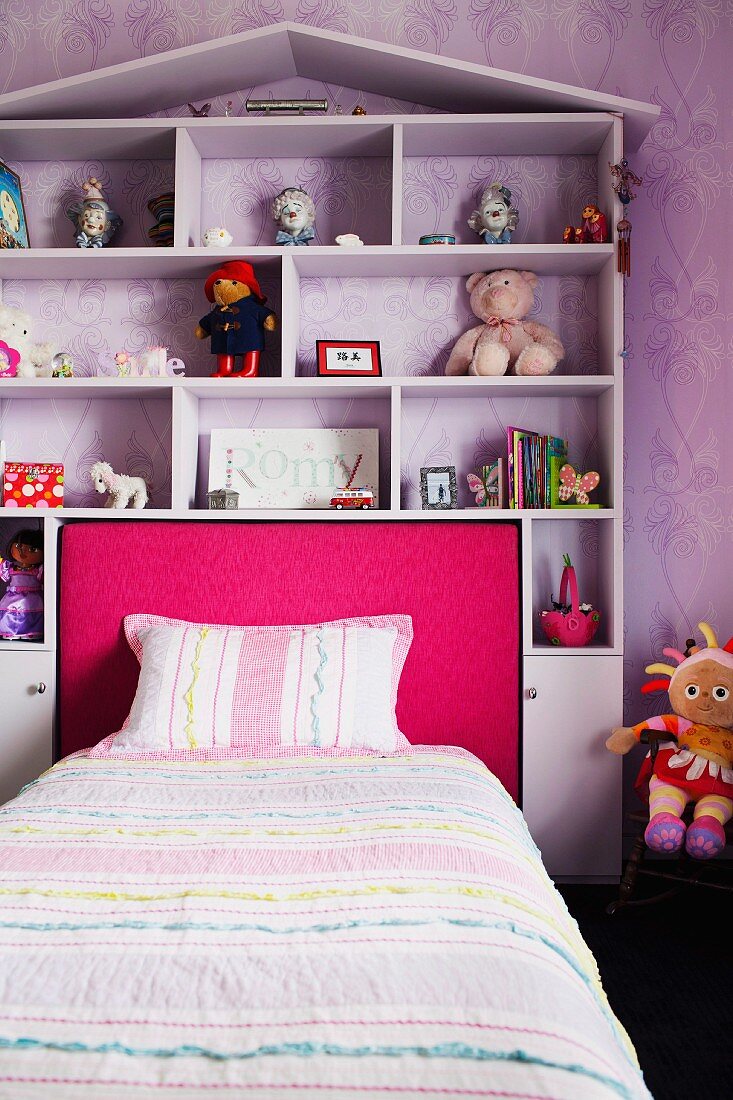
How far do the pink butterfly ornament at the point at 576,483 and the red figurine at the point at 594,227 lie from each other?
681 millimetres

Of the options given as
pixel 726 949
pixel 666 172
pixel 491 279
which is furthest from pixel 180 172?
pixel 726 949

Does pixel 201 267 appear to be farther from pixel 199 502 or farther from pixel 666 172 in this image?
pixel 666 172

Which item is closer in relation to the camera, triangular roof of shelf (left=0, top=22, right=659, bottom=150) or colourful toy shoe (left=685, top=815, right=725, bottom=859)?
colourful toy shoe (left=685, top=815, right=725, bottom=859)

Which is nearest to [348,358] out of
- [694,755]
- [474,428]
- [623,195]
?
[474,428]

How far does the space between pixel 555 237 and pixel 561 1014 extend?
7.59ft

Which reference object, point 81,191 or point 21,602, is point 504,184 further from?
point 21,602

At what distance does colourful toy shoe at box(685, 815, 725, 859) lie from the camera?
6.93 ft

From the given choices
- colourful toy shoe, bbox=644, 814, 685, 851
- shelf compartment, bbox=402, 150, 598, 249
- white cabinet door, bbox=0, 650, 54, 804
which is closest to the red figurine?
shelf compartment, bbox=402, 150, 598, 249

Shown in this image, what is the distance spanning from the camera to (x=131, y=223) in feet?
9.08

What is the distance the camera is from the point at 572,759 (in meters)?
2.47

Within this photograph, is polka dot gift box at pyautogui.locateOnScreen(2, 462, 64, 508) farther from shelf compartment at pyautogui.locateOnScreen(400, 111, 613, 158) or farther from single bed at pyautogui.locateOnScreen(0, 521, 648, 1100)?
shelf compartment at pyautogui.locateOnScreen(400, 111, 613, 158)

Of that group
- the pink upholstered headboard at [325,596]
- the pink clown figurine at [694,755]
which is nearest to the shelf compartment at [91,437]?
the pink upholstered headboard at [325,596]

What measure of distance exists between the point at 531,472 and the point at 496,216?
78cm

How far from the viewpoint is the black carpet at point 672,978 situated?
165cm
